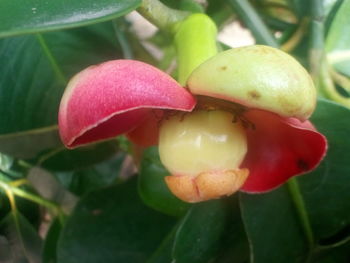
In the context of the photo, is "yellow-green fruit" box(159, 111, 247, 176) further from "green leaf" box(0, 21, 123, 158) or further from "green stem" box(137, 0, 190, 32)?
"green leaf" box(0, 21, 123, 158)

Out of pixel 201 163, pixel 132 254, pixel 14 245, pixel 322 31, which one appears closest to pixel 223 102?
pixel 201 163

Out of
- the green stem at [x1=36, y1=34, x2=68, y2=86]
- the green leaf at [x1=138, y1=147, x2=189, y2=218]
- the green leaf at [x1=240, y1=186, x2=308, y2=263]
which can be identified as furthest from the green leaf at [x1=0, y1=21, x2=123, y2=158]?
the green leaf at [x1=240, y1=186, x2=308, y2=263]

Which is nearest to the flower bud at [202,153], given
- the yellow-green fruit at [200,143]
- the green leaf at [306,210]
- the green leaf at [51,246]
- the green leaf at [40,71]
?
the yellow-green fruit at [200,143]

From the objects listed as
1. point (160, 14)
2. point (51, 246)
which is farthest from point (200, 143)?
point (51, 246)

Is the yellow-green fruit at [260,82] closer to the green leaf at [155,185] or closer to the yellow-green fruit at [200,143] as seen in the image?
the yellow-green fruit at [200,143]

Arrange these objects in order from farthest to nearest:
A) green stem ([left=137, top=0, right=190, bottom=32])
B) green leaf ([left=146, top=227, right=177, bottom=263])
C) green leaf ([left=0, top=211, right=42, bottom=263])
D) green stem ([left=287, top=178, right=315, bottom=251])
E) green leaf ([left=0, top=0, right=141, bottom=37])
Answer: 1. green leaf ([left=0, top=211, right=42, bottom=263])
2. green leaf ([left=146, top=227, right=177, bottom=263])
3. green stem ([left=287, top=178, right=315, bottom=251])
4. green stem ([left=137, top=0, right=190, bottom=32])
5. green leaf ([left=0, top=0, right=141, bottom=37])

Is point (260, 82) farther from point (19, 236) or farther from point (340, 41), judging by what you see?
point (19, 236)
